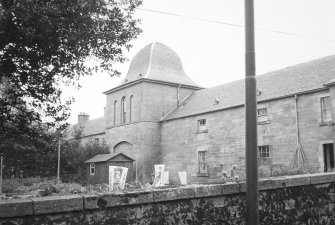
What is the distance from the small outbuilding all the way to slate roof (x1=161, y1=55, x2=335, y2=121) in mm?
5496

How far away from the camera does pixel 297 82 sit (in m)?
24.1

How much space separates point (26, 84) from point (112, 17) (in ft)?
9.79

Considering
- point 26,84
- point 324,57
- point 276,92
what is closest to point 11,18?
point 26,84

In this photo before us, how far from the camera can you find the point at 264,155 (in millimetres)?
24453

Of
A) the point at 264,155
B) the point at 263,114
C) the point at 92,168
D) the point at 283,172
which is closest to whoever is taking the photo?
the point at 283,172

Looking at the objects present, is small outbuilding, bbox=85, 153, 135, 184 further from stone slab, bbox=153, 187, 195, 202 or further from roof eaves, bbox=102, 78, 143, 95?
stone slab, bbox=153, 187, 195, 202

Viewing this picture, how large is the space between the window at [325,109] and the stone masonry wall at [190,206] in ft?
50.7

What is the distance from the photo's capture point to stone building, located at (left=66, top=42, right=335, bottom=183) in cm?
2188

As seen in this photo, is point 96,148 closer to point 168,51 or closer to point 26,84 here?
point 168,51

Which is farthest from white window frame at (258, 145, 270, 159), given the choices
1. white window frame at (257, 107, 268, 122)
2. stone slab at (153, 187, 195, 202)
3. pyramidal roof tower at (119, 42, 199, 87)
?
stone slab at (153, 187, 195, 202)

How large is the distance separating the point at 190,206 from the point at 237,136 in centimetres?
2121

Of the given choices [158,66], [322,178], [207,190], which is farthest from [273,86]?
[207,190]

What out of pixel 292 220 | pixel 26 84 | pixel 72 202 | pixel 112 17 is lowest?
pixel 292 220

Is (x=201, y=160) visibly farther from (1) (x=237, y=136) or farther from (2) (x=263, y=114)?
(2) (x=263, y=114)
